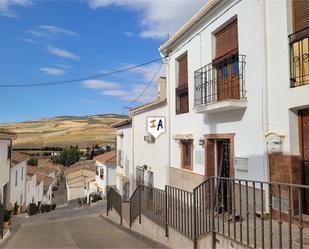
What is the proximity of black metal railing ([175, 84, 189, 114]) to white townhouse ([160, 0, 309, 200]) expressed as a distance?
0.04 meters

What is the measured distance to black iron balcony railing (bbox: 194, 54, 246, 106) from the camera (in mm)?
8422

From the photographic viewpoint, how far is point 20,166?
28.4 meters

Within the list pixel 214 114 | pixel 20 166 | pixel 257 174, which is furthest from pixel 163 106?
pixel 20 166

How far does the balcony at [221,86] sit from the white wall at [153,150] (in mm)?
3607

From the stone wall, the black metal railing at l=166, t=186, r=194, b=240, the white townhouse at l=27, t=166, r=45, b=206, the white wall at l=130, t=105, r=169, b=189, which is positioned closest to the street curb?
the black metal railing at l=166, t=186, r=194, b=240

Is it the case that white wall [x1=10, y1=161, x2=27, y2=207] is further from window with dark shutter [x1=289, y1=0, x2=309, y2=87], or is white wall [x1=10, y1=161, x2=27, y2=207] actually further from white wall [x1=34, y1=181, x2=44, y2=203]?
window with dark shutter [x1=289, y1=0, x2=309, y2=87]

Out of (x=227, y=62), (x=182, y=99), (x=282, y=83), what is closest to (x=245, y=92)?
(x=282, y=83)

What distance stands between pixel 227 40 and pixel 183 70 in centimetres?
329

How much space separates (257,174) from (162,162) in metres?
6.95

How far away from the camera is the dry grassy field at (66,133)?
79.2m

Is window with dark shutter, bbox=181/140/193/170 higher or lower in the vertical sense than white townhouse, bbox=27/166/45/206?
higher

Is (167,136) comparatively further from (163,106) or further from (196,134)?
(196,134)

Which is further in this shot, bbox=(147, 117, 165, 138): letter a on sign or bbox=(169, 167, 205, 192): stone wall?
bbox=(147, 117, 165, 138): letter a on sign

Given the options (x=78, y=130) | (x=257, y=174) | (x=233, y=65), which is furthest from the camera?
(x=78, y=130)
